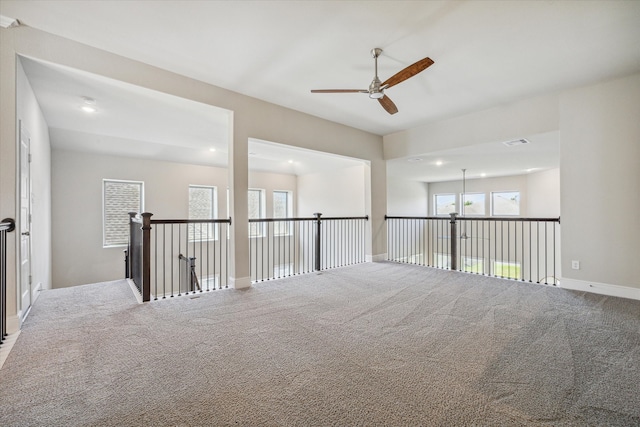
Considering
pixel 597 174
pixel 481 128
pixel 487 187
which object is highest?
pixel 481 128

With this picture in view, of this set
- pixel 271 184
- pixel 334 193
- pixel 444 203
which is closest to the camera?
pixel 334 193

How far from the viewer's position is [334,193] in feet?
26.8

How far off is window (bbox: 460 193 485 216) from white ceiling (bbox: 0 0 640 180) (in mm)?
6820

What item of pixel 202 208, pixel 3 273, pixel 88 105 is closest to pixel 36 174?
pixel 88 105

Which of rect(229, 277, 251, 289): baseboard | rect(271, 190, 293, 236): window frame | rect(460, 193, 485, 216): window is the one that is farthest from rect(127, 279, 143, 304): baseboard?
rect(460, 193, 485, 216): window

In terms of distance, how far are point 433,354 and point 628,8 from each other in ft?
11.1

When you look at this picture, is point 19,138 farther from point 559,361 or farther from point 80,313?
point 559,361

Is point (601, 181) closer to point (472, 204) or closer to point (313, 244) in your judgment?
point (313, 244)

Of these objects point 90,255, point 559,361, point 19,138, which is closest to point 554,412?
point 559,361

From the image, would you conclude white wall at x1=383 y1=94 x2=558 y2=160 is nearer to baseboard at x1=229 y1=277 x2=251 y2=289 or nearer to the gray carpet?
the gray carpet

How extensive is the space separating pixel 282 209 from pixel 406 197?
4.62 metres

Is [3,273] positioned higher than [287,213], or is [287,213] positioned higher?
[287,213]

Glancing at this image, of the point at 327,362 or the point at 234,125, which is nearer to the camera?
the point at 327,362

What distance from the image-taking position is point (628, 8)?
7.73 feet
